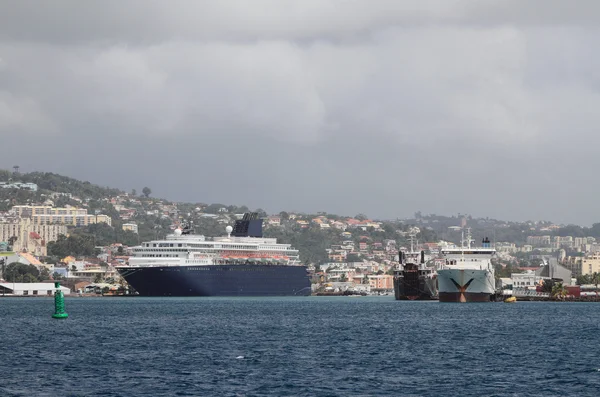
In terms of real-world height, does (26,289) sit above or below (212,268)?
below

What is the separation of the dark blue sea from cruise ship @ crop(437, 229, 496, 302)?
4210 cm

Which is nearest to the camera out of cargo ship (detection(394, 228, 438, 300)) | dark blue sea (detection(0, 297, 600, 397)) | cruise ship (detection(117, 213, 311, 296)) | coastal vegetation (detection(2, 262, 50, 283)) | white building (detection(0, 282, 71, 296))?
dark blue sea (detection(0, 297, 600, 397))

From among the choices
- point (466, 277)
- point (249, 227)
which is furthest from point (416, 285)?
point (249, 227)

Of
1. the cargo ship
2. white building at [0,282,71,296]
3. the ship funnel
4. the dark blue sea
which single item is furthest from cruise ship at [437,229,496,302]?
white building at [0,282,71,296]

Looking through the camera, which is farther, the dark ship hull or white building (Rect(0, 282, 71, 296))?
white building (Rect(0, 282, 71, 296))

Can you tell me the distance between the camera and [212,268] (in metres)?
139

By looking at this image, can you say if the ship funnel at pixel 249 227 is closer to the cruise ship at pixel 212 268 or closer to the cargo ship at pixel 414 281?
the cruise ship at pixel 212 268

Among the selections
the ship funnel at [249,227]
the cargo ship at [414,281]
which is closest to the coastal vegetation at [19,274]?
the ship funnel at [249,227]

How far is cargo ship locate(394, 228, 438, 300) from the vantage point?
139 m

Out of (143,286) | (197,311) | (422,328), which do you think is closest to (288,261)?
(143,286)

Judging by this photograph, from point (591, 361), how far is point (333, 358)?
1090 centimetres

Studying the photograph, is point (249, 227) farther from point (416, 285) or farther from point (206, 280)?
point (416, 285)

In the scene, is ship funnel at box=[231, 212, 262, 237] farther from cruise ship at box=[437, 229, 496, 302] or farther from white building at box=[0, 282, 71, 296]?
cruise ship at box=[437, 229, 496, 302]

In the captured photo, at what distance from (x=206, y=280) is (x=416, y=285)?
86.6 ft
